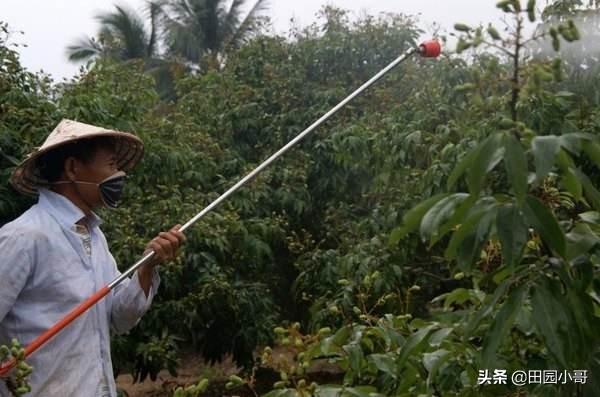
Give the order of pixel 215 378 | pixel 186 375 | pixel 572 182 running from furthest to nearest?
pixel 186 375 → pixel 215 378 → pixel 572 182

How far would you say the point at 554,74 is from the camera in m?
1.39

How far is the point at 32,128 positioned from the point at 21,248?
170 centimetres

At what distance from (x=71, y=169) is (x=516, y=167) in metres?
1.46

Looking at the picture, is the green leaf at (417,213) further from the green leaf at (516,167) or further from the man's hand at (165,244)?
the man's hand at (165,244)

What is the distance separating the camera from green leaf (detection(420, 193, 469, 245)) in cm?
A: 144

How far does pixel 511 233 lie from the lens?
1.33 m

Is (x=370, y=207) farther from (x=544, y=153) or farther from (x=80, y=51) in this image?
(x=80, y=51)

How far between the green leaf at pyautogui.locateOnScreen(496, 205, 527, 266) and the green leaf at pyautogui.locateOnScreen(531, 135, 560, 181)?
10cm

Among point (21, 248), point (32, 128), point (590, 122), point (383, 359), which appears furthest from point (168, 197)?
point (383, 359)

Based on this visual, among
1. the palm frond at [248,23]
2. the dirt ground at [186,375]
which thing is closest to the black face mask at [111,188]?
the dirt ground at [186,375]

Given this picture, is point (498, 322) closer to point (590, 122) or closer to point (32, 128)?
point (590, 122)

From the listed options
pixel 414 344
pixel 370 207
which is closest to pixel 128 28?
pixel 370 207

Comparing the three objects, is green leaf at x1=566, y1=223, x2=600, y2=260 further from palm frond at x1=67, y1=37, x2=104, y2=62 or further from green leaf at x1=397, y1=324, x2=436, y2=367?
palm frond at x1=67, y1=37, x2=104, y2=62

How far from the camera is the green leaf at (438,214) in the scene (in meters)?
1.44
